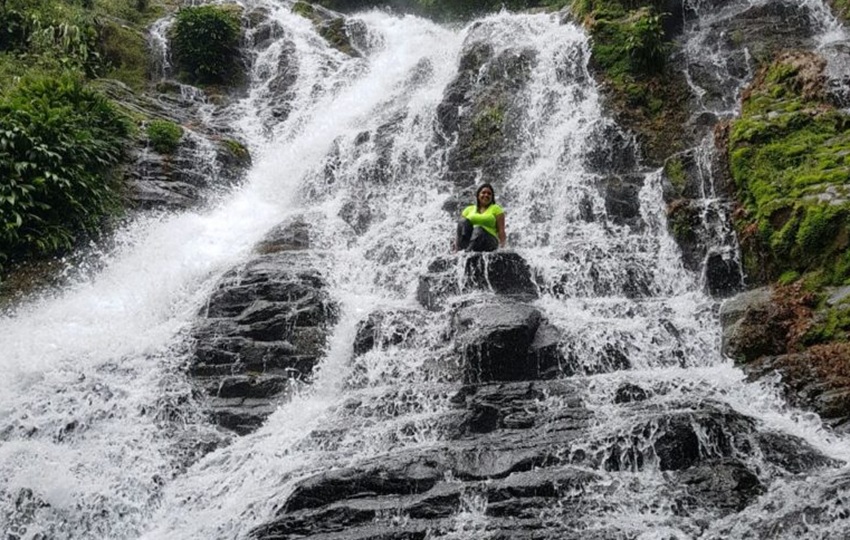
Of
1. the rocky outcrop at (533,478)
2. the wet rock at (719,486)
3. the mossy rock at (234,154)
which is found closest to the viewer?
the wet rock at (719,486)

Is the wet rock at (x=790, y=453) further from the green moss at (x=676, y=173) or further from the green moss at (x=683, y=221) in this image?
the green moss at (x=676, y=173)

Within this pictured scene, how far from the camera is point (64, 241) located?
12.7m

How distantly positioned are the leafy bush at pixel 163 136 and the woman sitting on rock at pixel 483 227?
856cm

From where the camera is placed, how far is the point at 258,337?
10281 millimetres

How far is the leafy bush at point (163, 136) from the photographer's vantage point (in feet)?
53.1

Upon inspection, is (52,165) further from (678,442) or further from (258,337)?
(678,442)

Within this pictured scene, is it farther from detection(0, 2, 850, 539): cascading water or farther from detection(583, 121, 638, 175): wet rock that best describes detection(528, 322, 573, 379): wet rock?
detection(583, 121, 638, 175): wet rock

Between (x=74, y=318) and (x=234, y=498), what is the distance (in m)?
5.87

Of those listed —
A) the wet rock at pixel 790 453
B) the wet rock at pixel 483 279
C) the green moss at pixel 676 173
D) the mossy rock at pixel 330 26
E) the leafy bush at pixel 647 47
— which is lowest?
the wet rock at pixel 790 453

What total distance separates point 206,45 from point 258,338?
14093 mm

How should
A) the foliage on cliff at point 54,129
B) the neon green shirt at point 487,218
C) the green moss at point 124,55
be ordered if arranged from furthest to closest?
the green moss at point 124,55 < the foliage on cliff at point 54,129 < the neon green shirt at point 487,218

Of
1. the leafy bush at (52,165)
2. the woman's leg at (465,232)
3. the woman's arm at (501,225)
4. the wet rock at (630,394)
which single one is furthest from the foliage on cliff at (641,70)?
the leafy bush at (52,165)

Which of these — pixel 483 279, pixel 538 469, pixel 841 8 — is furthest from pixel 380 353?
pixel 841 8

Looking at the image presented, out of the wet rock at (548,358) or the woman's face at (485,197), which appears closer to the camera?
the wet rock at (548,358)
